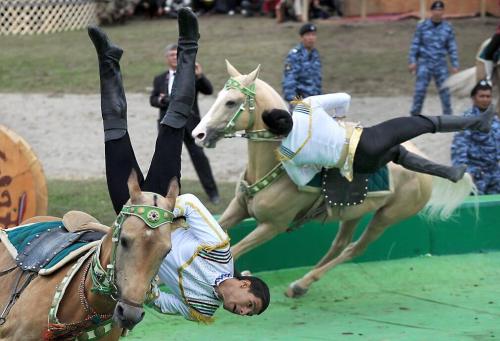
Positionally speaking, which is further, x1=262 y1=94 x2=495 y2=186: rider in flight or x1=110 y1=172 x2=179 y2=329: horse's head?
x1=262 y1=94 x2=495 y2=186: rider in flight

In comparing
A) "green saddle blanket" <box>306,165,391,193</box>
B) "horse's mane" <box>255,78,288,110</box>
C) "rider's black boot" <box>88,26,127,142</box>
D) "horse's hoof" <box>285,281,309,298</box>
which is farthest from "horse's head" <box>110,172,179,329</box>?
"horse's hoof" <box>285,281,309,298</box>

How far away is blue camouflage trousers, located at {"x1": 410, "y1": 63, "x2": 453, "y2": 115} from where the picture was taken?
1370 cm

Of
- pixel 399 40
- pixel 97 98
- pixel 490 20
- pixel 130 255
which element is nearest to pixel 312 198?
pixel 130 255

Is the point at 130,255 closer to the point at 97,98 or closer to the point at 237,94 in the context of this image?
the point at 237,94

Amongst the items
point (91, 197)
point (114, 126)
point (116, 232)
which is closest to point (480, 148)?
point (91, 197)

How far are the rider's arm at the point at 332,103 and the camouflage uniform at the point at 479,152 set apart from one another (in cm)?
180

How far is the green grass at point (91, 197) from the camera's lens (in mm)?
9515

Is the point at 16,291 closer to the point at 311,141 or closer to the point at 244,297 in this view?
the point at 244,297

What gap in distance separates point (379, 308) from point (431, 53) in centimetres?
694

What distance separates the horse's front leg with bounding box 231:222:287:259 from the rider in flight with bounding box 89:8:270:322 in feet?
7.53

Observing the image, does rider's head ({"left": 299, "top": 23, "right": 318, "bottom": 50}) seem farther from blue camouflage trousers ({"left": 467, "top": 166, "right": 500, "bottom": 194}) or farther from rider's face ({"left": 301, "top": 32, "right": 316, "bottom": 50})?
blue camouflage trousers ({"left": 467, "top": 166, "right": 500, "bottom": 194})

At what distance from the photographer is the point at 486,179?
9.02 metres

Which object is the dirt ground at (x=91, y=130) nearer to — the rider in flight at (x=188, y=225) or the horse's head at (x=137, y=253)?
the rider in flight at (x=188, y=225)

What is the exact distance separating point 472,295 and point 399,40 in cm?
1200
